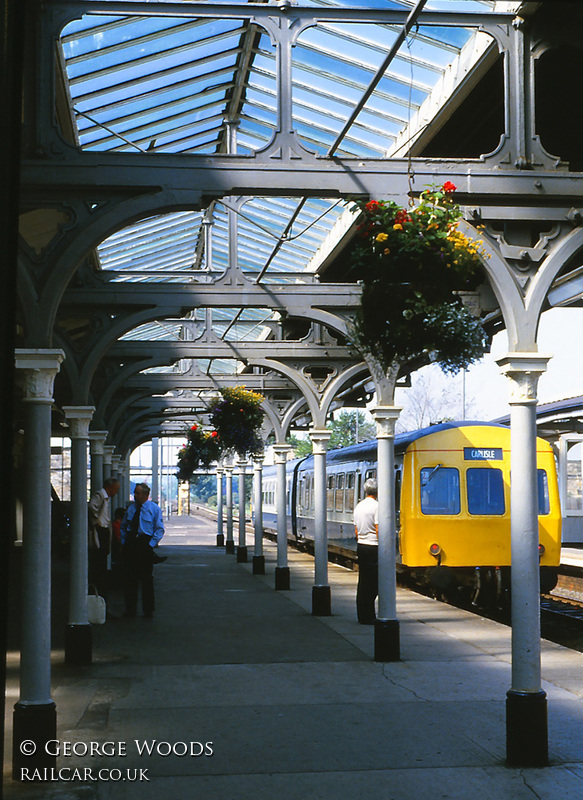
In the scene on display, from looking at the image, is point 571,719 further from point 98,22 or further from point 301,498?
point 301,498

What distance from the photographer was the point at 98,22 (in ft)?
25.6

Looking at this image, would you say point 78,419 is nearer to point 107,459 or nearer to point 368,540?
point 368,540

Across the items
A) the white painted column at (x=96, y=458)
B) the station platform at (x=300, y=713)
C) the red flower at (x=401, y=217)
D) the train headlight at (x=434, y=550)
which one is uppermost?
the red flower at (x=401, y=217)

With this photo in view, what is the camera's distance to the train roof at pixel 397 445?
16656 millimetres

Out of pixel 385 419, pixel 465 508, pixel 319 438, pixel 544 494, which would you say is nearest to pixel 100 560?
pixel 319 438

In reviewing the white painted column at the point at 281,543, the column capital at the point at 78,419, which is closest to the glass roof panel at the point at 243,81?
the column capital at the point at 78,419

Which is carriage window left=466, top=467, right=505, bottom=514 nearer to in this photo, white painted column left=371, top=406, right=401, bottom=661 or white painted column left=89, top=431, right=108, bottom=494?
white painted column left=371, top=406, right=401, bottom=661

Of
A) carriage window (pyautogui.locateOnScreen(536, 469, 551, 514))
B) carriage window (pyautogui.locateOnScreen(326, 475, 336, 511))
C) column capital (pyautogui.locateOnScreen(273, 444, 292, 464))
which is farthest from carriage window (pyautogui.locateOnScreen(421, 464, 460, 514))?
carriage window (pyautogui.locateOnScreen(326, 475, 336, 511))

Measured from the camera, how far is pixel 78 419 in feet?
36.6

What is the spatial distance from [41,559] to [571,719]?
4246mm

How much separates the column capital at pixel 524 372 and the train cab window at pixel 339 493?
17.3 metres

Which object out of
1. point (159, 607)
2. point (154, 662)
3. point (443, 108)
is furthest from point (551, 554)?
point (443, 108)

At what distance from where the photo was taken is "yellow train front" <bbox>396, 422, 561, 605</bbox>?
1592 centimetres

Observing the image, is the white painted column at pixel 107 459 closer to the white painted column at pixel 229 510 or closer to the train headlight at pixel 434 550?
the train headlight at pixel 434 550
